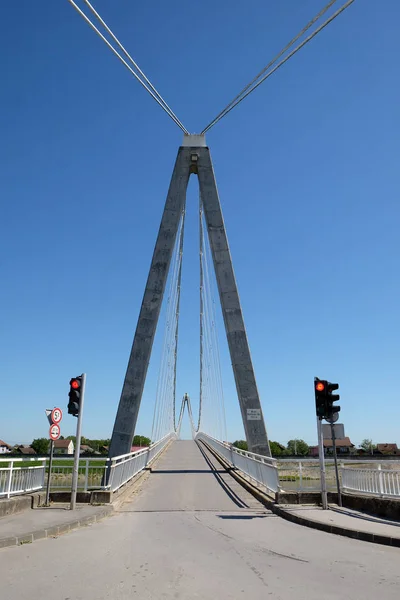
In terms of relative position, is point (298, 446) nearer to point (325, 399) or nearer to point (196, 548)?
point (325, 399)

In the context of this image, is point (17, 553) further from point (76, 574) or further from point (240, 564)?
point (240, 564)

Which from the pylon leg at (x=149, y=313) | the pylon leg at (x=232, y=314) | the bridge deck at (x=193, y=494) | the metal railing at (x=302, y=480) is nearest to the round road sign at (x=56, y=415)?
the bridge deck at (x=193, y=494)

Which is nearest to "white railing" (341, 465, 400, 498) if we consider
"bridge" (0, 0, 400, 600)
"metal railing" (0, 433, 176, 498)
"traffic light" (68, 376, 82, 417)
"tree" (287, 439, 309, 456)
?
"bridge" (0, 0, 400, 600)

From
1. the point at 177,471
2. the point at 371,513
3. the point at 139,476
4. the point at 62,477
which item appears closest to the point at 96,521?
the point at 62,477

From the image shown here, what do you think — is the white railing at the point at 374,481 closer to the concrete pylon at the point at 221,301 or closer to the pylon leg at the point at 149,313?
the concrete pylon at the point at 221,301

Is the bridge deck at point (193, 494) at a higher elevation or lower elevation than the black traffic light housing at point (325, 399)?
lower

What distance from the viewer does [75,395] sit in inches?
406

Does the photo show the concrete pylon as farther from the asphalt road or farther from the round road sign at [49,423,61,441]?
the asphalt road

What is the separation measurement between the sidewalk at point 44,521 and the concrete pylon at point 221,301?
906 centimetres

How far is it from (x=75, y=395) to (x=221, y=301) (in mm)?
10985

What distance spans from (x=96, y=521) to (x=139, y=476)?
7.95 m

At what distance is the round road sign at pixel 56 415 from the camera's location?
33.3ft

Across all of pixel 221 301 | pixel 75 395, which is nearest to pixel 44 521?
pixel 75 395

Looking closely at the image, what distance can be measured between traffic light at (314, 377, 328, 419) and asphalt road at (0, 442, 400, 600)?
249 cm
